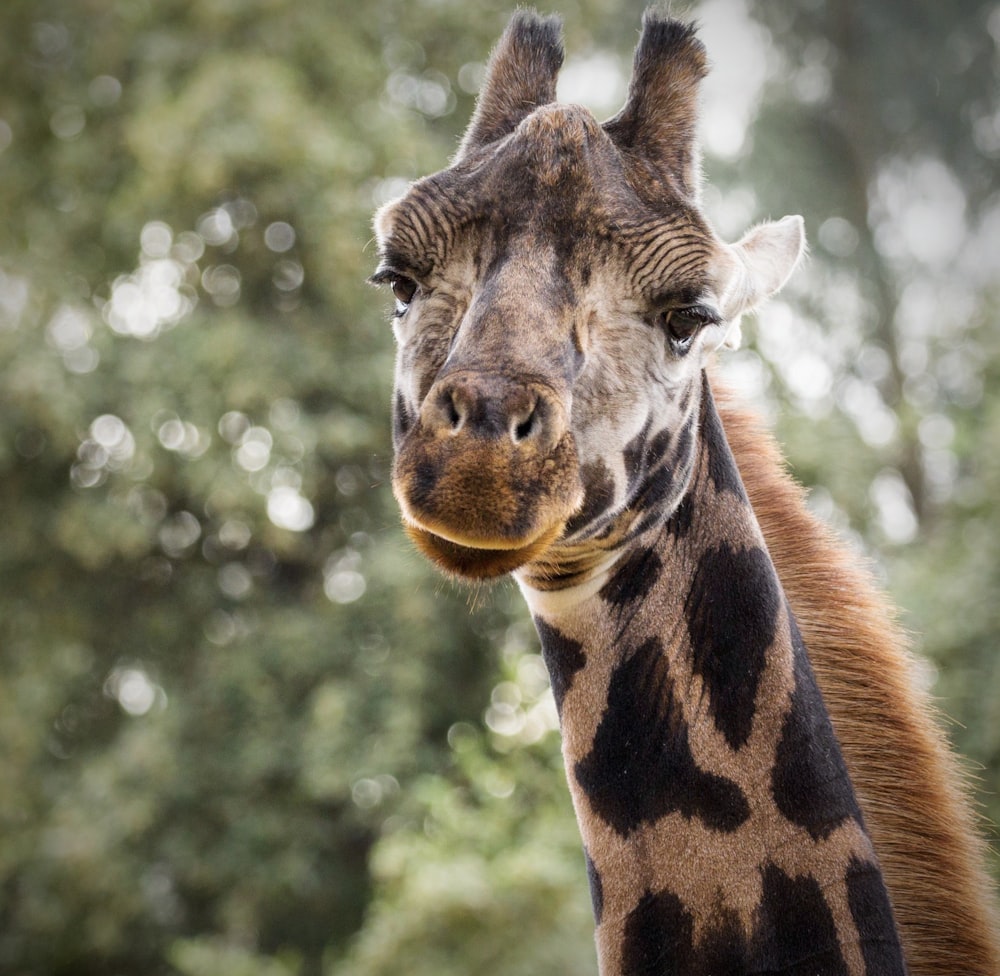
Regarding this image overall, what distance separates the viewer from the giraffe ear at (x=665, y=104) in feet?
9.59

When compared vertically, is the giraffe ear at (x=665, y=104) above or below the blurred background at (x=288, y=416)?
below

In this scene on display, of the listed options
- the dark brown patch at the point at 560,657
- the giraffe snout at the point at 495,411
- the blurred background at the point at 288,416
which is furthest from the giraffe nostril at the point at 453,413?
the blurred background at the point at 288,416

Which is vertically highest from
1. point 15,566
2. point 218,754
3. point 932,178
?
point 932,178

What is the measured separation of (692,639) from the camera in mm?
2695

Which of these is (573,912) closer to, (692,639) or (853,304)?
(692,639)

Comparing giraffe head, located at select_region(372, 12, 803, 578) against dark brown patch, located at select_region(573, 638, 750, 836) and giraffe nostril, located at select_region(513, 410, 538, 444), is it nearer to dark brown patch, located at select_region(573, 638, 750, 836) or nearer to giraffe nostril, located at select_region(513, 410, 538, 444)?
giraffe nostril, located at select_region(513, 410, 538, 444)

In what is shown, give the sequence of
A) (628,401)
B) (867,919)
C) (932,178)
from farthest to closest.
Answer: (932,178) < (628,401) < (867,919)

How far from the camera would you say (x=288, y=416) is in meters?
11.6

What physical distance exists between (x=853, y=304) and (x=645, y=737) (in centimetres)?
1186

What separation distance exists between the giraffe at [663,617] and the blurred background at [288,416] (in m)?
6.62

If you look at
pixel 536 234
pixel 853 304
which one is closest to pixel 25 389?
pixel 853 304

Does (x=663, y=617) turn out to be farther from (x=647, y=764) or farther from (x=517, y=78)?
(x=517, y=78)

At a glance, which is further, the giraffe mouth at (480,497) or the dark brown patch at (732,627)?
the dark brown patch at (732,627)

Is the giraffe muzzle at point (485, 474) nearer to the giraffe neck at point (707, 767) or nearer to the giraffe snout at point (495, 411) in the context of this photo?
the giraffe snout at point (495, 411)
